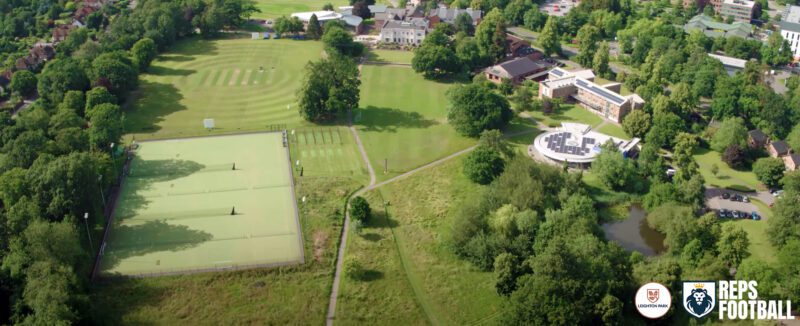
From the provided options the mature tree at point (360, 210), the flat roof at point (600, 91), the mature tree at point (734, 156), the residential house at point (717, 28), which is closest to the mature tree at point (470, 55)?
the flat roof at point (600, 91)

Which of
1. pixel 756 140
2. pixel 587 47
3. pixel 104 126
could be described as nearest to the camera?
pixel 104 126

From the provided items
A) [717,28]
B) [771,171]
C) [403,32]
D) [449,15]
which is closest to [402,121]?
[403,32]

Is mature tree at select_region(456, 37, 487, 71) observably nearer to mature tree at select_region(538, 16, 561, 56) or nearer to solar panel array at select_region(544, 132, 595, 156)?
mature tree at select_region(538, 16, 561, 56)

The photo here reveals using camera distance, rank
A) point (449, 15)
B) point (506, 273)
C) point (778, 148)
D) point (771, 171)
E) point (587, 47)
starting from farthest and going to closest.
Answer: point (449, 15), point (587, 47), point (778, 148), point (771, 171), point (506, 273)

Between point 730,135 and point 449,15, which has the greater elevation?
point 449,15

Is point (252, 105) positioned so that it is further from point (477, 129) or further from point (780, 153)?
point (780, 153)

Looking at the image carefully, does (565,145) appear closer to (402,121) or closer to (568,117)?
(568,117)

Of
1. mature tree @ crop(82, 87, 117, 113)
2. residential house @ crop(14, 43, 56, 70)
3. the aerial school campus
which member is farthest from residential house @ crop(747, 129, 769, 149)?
residential house @ crop(14, 43, 56, 70)
